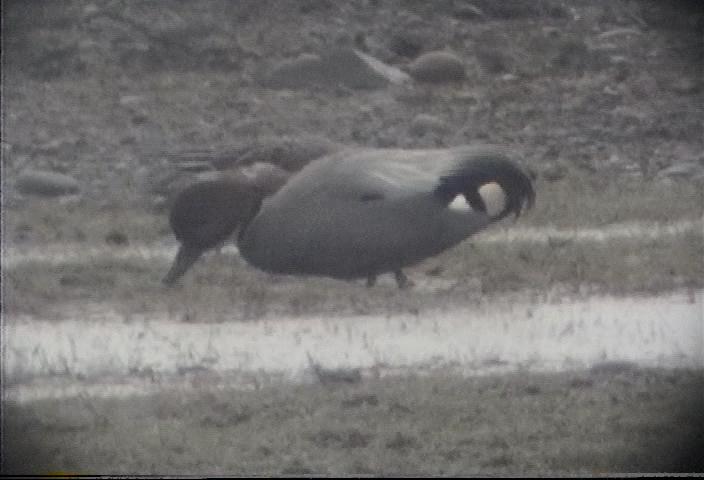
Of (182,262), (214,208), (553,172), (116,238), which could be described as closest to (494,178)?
(553,172)

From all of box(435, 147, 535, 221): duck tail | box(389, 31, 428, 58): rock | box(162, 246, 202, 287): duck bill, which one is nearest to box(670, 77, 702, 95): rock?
box(435, 147, 535, 221): duck tail

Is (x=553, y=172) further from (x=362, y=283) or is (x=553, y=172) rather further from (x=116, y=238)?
(x=116, y=238)

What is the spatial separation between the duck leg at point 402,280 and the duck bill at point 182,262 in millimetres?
606

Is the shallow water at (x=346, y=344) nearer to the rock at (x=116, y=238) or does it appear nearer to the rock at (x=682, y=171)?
the rock at (x=116, y=238)

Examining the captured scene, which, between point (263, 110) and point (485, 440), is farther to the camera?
point (263, 110)

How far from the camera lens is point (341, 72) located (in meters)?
5.23

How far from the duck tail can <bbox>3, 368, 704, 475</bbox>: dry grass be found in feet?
1.81

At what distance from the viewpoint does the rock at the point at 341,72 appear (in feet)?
17.1

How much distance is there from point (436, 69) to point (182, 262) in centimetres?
98

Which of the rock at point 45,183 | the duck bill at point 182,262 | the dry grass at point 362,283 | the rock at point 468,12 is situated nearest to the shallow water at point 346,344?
the dry grass at point 362,283

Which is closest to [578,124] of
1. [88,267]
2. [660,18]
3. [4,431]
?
[660,18]

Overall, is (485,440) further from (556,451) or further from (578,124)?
(578,124)

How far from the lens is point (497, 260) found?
5.16 m

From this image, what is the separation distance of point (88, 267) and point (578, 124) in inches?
61.5
